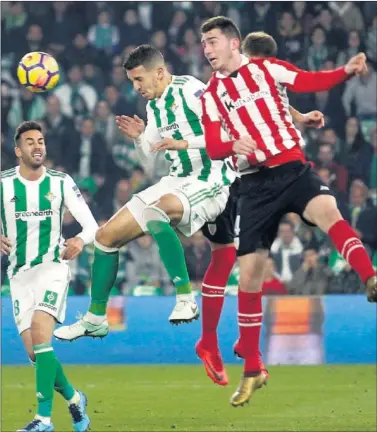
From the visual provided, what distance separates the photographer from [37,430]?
35.5 ft

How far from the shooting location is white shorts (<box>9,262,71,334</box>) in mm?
10992

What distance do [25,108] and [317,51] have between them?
4.34 m

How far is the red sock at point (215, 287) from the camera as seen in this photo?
10.4 m

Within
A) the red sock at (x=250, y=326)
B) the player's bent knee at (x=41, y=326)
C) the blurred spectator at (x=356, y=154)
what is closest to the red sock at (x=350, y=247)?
the red sock at (x=250, y=326)

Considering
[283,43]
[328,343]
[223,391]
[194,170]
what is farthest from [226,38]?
[283,43]

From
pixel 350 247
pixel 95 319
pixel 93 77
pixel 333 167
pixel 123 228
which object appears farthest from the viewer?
pixel 93 77

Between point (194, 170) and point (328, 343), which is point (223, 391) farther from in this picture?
point (194, 170)

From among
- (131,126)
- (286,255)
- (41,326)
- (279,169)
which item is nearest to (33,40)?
(286,255)

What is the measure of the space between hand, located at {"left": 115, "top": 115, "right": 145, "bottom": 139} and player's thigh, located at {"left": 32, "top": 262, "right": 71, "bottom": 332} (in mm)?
1512

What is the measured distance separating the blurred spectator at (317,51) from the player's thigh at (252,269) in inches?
423

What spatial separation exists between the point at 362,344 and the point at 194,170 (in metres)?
8.25

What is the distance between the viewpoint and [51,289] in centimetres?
1100

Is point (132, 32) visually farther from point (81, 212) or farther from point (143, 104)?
point (81, 212)

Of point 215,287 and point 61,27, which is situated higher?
point 61,27
